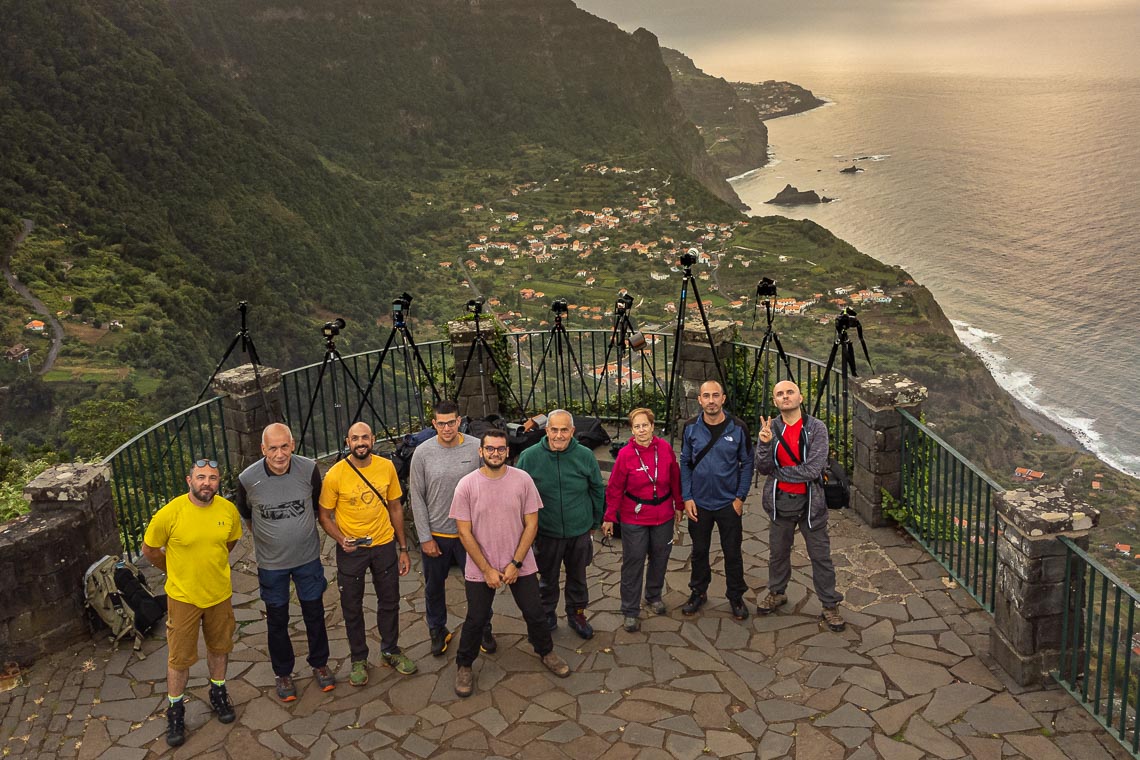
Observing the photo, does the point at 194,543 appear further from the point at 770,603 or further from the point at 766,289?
the point at 766,289

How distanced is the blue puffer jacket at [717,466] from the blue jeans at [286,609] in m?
2.61

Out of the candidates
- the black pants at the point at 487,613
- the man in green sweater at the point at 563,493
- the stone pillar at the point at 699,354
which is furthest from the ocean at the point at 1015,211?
the black pants at the point at 487,613

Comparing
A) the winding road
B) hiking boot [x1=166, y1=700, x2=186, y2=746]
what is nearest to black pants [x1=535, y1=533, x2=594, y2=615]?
hiking boot [x1=166, y1=700, x2=186, y2=746]

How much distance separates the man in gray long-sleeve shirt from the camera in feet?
21.2

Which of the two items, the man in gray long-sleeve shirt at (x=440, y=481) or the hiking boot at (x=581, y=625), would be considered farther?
the hiking boot at (x=581, y=625)

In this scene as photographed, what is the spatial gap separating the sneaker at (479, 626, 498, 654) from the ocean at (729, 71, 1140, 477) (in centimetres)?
5041

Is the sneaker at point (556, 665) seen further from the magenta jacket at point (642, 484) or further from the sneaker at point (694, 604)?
the sneaker at point (694, 604)

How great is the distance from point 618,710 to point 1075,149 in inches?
5200

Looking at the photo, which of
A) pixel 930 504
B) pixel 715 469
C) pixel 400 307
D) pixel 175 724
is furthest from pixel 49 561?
pixel 930 504

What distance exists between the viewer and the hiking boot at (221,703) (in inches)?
248

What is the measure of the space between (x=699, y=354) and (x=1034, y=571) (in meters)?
4.91

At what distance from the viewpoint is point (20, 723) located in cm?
647

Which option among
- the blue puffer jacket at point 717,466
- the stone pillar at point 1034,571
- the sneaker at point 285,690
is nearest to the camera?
the stone pillar at point 1034,571

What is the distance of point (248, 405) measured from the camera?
9539 millimetres
